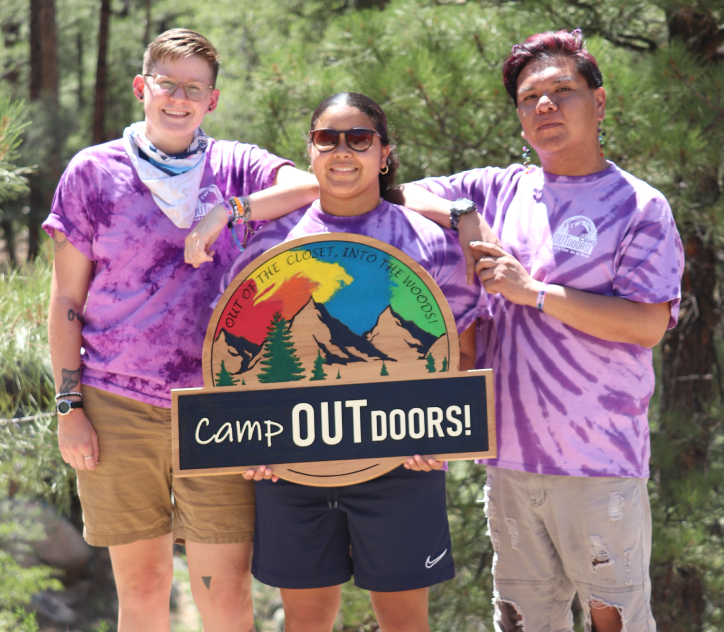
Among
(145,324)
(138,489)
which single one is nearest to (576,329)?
(145,324)

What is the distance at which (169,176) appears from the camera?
1742mm

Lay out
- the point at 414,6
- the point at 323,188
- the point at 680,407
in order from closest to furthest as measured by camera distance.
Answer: the point at 323,188 → the point at 414,6 → the point at 680,407

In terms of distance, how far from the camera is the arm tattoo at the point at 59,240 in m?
1.75

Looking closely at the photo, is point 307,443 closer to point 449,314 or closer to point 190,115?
point 449,314

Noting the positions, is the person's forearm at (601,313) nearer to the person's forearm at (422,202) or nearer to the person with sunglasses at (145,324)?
the person's forearm at (422,202)

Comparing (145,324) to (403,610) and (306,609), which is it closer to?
(306,609)

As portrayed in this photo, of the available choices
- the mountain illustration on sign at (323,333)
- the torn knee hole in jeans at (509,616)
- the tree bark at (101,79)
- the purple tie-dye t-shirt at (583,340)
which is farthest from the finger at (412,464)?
the tree bark at (101,79)

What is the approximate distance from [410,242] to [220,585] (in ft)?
3.23

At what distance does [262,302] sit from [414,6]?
7.02ft

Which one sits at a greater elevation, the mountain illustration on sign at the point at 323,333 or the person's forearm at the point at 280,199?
the person's forearm at the point at 280,199

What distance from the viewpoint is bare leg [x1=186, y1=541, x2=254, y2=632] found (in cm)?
178

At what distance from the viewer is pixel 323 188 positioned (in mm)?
1714

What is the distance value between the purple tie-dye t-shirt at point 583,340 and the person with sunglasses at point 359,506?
0.17m

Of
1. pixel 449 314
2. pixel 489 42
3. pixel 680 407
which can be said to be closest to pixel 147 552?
pixel 449 314
